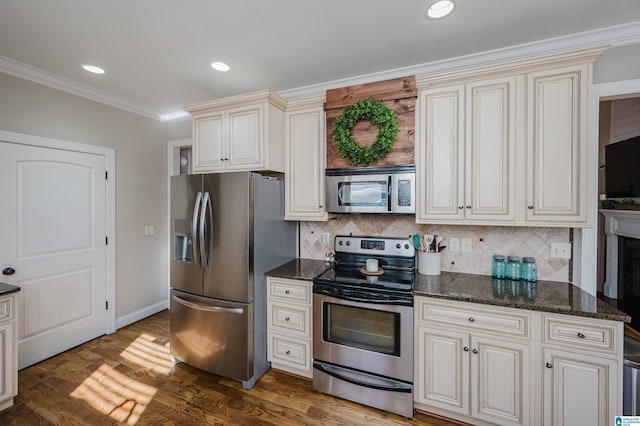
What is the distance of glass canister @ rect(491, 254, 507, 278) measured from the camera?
2240 millimetres

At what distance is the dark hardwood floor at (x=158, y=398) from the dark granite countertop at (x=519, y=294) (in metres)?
0.91

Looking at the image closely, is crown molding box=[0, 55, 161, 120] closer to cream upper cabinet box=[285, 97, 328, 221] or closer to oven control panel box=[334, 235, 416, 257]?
cream upper cabinet box=[285, 97, 328, 221]

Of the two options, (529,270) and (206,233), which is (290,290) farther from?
(529,270)

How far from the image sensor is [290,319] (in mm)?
2385

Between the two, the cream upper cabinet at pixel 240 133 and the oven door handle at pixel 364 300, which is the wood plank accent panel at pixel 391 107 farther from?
the oven door handle at pixel 364 300

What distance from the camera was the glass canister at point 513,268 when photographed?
2.19m

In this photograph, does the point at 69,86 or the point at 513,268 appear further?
the point at 69,86

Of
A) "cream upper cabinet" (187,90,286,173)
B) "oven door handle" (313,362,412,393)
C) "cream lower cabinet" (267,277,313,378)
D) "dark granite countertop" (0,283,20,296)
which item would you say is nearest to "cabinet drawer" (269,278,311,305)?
"cream lower cabinet" (267,277,313,378)

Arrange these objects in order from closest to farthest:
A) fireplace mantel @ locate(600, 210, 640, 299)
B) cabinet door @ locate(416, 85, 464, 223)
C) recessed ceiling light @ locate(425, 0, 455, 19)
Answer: recessed ceiling light @ locate(425, 0, 455, 19) < cabinet door @ locate(416, 85, 464, 223) < fireplace mantel @ locate(600, 210, 640, 299)

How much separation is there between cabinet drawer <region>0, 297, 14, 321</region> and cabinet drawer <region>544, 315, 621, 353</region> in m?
3.51

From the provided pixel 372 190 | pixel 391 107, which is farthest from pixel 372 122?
pixel 372 190

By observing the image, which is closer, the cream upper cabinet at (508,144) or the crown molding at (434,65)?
the cream upper cabinet at (508,144)

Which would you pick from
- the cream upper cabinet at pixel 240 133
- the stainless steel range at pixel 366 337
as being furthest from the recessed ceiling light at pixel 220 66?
the stainless steel range at pixel 366 337

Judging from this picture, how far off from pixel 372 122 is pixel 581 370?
6.75ft
